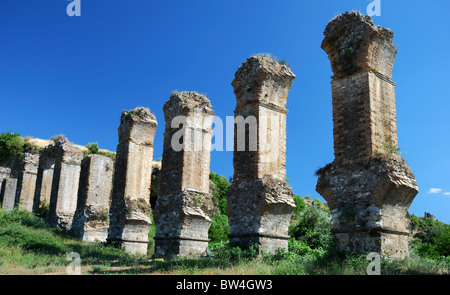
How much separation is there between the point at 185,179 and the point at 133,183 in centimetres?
446

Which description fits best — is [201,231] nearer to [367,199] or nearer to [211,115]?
[211,115]

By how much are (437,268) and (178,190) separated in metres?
8.86

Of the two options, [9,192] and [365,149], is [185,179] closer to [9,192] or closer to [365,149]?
[365,149]

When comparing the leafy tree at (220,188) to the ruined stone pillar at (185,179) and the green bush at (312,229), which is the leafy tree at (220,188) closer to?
the green bush at (312,229)

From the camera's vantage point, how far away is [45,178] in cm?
2441

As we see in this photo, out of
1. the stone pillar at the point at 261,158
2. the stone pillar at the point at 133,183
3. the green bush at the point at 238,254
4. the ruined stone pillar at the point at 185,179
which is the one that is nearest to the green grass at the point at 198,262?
the green bush at the point at 238,254

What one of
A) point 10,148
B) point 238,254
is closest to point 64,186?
point 10,148

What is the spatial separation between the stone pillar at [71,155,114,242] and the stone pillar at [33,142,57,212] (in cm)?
463

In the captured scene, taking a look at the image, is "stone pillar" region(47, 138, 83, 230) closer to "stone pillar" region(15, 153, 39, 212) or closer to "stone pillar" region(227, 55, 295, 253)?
"stone pillar" region(15, 153, 39, 212)

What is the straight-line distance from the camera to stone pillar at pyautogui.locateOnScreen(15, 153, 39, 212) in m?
25.7

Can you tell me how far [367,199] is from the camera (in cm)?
851

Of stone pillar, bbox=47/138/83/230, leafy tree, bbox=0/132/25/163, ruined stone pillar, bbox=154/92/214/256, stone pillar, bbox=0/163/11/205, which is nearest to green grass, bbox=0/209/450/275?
ruined stone pillar, bbox=154/92/214/256
